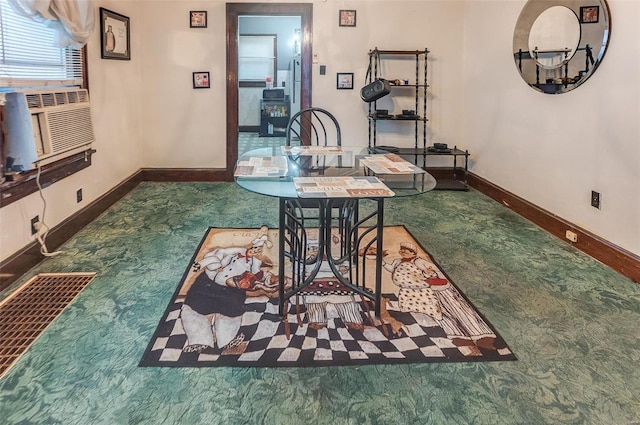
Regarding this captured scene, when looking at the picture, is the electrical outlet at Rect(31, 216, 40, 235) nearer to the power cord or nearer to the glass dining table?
the power cord

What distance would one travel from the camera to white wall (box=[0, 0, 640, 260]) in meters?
3.28

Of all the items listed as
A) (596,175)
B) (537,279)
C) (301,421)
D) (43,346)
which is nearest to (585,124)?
(596,175)

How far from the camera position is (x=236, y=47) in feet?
18.4

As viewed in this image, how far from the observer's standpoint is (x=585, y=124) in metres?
3.54

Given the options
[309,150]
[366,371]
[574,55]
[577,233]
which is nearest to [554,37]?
[574,55]

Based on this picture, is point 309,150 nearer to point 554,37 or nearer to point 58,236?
point 58,236

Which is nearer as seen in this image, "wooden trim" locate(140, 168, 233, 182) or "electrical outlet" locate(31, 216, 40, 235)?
"electrical outlet" locate(31, 216, 40, 235)

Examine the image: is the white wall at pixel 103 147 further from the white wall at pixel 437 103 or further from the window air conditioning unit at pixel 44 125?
the window air conditioning unit at pixel 44 125

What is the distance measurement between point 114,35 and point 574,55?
4057 mm

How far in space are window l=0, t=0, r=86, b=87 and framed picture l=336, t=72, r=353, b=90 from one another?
2879 millimetres

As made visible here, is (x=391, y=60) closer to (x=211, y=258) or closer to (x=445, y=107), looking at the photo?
(x=445, y=107)

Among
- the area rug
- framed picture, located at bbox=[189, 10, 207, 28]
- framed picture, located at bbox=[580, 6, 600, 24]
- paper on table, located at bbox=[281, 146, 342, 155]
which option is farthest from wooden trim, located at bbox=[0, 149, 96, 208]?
framed picture, located at bbox=[580, 6, 600, 24]

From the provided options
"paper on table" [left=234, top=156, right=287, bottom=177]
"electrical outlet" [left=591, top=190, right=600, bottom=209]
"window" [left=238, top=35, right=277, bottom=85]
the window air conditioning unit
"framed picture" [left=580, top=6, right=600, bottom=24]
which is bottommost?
"electrical outlet" [left=591, top=190, right=600, bottom=209]

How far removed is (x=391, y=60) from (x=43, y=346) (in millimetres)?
4763
